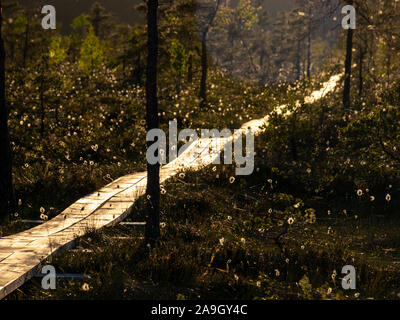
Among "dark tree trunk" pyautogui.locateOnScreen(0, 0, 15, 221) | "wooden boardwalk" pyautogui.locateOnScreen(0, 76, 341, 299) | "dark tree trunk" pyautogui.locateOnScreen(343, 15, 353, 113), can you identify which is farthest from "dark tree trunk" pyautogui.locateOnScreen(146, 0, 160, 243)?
"dark tree trunk" pyautogui.locateOnScreen(343, 15, 353, 113)

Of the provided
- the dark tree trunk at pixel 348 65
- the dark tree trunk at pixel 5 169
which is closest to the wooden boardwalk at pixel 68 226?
the dark tree trunk at pixel 5 169

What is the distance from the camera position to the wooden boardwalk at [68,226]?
6.12 meters

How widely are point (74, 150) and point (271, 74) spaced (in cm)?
5504

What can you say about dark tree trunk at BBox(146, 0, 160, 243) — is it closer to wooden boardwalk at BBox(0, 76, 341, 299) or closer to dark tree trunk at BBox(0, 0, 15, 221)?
wooden boardwalk at BBox(0, 76, 341, 299)

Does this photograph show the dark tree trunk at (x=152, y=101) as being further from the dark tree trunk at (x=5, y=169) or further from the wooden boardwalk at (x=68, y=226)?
the dark tree trunk at (x=5, y=169)

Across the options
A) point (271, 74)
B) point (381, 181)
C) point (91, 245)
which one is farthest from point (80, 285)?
point (271, 74)

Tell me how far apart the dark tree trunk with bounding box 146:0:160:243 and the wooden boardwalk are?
1179 mm

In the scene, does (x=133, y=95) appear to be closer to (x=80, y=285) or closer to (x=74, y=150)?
(x=74, y=150)

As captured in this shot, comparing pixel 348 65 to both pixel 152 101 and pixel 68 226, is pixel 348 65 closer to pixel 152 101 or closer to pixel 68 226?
pixel 152 101

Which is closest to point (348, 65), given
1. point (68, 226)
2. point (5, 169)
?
point (5, 169)

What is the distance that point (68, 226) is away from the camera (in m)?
8.27

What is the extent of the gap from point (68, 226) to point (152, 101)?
2.77 m

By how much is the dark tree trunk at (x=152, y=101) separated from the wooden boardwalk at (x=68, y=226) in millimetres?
1179

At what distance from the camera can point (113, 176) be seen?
12344 millimetres
